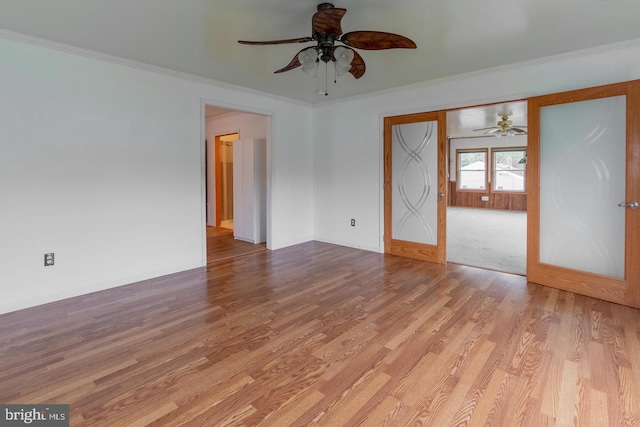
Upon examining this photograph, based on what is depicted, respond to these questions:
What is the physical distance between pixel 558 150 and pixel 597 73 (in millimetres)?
779

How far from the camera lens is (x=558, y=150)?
3381mm

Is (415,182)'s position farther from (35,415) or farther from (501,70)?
(35,415)

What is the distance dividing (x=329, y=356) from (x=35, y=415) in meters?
1.58

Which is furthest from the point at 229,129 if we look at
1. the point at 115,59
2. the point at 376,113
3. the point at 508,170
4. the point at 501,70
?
the point at 508,170

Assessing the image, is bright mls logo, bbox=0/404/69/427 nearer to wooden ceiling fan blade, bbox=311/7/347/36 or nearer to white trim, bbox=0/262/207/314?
white trim, bbox=0/262/207/314

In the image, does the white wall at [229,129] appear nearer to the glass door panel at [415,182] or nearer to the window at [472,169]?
the glass door panel at [415,182]

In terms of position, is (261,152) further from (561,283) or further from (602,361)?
(602,361)

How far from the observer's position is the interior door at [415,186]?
4.43 m

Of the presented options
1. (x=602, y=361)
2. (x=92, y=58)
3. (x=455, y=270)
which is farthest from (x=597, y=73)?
(x=92, y=58)

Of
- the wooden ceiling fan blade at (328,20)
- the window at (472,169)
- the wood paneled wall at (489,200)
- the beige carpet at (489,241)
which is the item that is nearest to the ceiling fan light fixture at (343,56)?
the wooden ceiling fan blade at (328,20)

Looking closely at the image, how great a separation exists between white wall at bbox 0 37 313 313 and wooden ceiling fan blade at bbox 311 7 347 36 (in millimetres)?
2320

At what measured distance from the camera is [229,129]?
273 inches

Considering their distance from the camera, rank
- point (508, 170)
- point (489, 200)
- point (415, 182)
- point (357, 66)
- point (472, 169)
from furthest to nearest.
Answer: point (472, 169), point (489, 200), point (508, 170), point (415, 182), point (357, 66)

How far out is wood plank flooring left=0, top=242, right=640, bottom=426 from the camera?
5.51 feet
